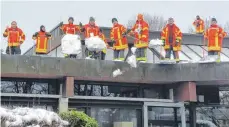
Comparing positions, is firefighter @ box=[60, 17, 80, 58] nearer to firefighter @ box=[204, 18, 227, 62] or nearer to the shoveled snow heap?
the shoveled snow heap

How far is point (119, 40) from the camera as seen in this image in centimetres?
1255

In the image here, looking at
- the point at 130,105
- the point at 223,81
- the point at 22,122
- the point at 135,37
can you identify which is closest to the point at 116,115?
the point at 130,105

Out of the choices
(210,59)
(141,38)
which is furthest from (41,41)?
(210,59)

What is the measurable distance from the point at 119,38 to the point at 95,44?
1.15m

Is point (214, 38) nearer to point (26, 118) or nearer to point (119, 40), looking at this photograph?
point (119, 40)

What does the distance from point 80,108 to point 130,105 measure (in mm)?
1583

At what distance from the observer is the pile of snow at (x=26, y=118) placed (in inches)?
286

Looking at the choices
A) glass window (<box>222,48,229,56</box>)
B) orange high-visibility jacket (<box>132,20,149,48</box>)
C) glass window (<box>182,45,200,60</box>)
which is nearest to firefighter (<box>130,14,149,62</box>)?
orange high-visibility jacket (<box>132,20,149,48</box>)

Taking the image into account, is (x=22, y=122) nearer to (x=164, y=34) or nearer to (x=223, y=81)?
(x=164, y=34)

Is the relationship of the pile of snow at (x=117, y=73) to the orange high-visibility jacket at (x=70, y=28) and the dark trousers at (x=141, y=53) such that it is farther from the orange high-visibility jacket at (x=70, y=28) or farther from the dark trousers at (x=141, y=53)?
the orange high-visibility jacket at (x=70, y=28)

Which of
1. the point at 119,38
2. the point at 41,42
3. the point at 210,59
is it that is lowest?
the point at 210,59

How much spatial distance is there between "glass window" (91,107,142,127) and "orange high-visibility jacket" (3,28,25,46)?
9.92ft

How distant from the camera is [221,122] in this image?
540 inches

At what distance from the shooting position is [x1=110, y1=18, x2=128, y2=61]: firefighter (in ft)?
41.0
